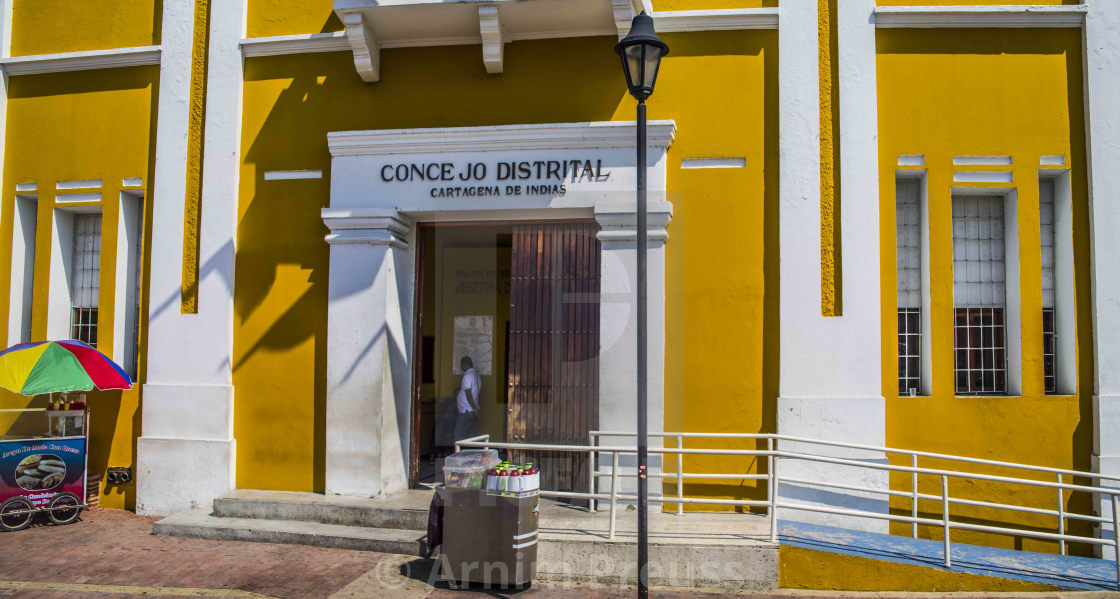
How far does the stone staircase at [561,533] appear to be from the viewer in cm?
678

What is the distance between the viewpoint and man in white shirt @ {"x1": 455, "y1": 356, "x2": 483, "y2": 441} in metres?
10.5

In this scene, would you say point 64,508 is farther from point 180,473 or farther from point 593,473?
point 593,473

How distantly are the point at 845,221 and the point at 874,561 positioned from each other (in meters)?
3.40

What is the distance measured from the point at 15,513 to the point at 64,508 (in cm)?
45

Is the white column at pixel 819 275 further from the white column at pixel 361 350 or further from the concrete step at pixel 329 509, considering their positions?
Result: the white column at pixel 361 350

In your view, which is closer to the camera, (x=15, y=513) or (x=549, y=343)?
(x=15, y=513)

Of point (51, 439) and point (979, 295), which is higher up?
point (979, 295)

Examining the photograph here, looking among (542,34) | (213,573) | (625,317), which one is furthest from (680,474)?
(542,34)

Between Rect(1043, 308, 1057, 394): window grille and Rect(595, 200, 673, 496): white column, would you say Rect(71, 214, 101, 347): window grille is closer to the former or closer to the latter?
Rect(595, 200, 673, 496): white column

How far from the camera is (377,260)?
8.86m

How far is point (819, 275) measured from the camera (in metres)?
8.26

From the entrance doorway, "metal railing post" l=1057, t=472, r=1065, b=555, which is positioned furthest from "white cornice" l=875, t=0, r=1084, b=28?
"metal railing post" l=1057, t=472, r=1065, b=555

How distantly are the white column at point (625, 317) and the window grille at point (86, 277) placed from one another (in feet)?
21.3

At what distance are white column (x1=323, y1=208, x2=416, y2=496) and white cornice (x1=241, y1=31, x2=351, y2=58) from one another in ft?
6.46
